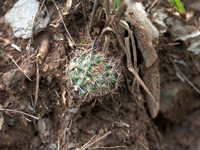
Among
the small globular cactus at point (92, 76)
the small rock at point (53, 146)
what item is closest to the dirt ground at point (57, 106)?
the small rock at point (53, 146)

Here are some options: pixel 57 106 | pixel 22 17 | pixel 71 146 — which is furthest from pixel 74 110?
pixel 22 17

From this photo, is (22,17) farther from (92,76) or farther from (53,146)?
(53,146)

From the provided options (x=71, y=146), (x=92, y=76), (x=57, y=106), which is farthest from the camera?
(x=57, y=106)

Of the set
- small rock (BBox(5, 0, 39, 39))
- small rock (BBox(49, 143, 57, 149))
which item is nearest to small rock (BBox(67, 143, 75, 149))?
small rock (BBox(49, 143, 57, 149))

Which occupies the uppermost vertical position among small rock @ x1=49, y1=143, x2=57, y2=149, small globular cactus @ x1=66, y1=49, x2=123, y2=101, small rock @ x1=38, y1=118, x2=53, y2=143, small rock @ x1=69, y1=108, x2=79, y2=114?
small globular cactus @ x1=66, y1=49, x2=123, y2=101

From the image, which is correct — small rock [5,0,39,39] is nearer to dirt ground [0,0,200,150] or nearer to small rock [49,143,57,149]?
dirt ground [0,0,200,150]

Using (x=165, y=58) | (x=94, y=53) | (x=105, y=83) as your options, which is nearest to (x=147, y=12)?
(x=165, y=58)

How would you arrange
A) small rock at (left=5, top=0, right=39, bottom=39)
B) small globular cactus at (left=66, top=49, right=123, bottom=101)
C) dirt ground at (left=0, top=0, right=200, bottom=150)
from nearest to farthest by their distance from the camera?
small globular cactus at (left=66, top=49, right=123, bottom=101) → dirt ground at (left=0, top=0, right=200, bottom=150) → small rock at (left=5, top=0, right=39, bottom=39)

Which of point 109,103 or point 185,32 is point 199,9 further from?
point 109,103
